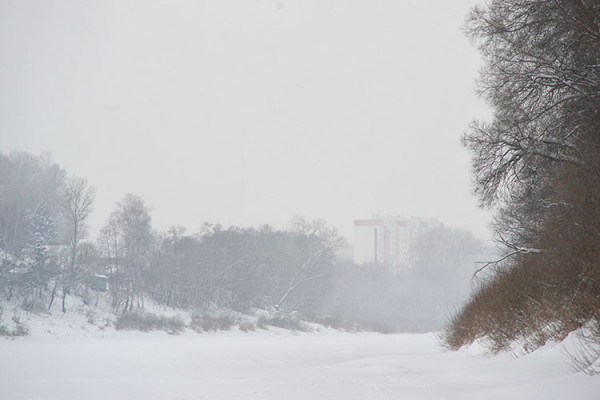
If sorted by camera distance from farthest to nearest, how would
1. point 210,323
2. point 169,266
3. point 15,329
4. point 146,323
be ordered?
point 169,266
point 210,323
point 146,323
point 15,329

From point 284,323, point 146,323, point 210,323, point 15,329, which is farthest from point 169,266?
point 15,329

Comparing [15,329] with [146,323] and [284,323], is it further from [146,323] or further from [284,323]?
[284,323]

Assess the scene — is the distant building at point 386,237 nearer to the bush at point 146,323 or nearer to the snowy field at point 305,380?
the bush at point 146,323

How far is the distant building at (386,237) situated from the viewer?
17462 centimetres

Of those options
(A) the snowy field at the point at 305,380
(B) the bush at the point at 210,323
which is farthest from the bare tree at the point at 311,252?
(A) the snowy field at the point at 305,380

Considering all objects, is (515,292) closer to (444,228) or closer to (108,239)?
(108,239)

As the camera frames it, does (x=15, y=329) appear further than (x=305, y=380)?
Yes

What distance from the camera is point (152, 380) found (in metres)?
13.9

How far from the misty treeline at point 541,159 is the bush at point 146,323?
2916 cm

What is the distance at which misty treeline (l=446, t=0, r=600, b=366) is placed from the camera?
10.6 metres

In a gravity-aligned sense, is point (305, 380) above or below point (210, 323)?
below

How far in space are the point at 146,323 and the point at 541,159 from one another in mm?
34225

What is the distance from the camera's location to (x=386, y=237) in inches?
6929

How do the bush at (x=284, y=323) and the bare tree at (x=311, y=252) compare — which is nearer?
the bush at (x=284, y=323)
